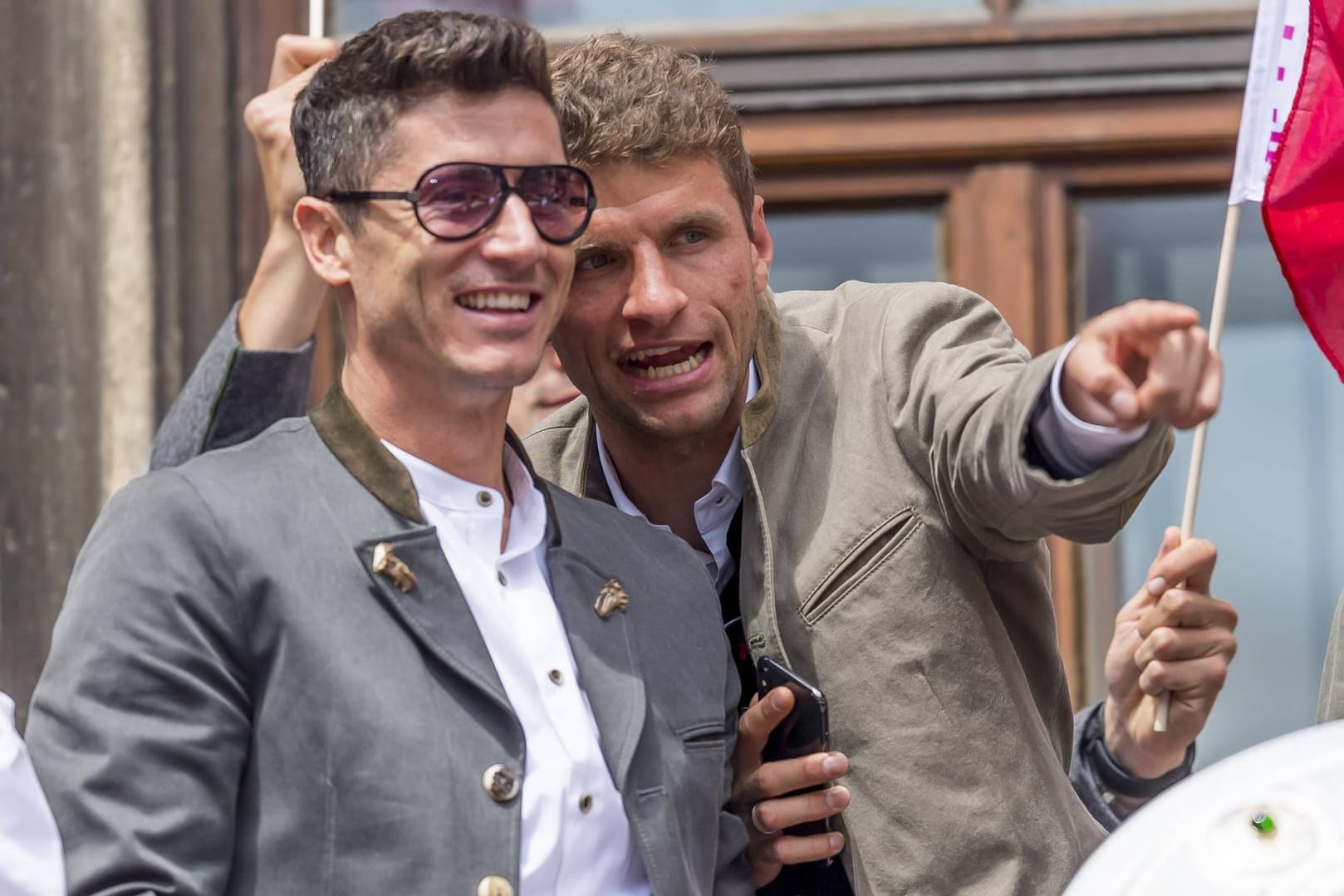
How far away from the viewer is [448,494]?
2.15 meters

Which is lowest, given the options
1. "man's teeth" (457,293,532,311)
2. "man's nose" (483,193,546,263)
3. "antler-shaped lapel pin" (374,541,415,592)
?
"antler-shaped lapel pin" (374,541,415,592)

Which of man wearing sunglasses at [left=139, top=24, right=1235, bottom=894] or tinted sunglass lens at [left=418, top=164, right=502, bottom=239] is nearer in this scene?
tinted sunglass lens at [left=418, top=164, right=502, bottom=239]

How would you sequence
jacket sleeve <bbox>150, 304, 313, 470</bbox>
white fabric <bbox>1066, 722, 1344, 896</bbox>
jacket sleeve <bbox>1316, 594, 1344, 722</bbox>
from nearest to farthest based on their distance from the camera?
white fabric <bbox>1066, 722, 1344, 896</bbox>
jacket sleeve <bbox>1316, 594, 1344, 722</bbox>
jacket sleeve <bbox>150, 304, 313, 470</bbox>

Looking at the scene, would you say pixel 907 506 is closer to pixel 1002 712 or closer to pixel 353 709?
pixel 1002 712

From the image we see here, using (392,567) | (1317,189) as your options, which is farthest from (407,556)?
(1317,189)

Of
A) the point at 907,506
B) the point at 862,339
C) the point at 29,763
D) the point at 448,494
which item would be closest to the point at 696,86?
the point at 862,339

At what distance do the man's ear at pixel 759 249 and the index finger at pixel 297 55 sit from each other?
55 cm

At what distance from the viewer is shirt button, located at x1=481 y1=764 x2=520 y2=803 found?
1.98 m

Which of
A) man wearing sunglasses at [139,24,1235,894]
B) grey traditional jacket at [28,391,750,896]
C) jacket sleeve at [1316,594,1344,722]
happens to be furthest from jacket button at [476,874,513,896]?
jacket sleeve at [1316,594,1344,722]

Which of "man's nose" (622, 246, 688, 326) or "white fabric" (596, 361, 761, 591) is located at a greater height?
"man's nose" (622, 246, 688, 326)

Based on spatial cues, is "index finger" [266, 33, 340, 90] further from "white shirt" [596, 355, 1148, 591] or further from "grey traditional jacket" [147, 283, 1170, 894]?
"white shirt" [596, 355, 1148, 591]

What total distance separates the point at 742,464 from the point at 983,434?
1.51ft

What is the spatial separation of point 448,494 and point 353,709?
0.89 feet

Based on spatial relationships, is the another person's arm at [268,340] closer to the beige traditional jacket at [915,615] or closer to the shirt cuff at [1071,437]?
the beige traditional jacket at [915,615]
